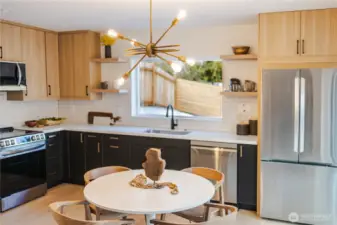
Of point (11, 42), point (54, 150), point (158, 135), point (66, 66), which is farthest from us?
point (66, 66)

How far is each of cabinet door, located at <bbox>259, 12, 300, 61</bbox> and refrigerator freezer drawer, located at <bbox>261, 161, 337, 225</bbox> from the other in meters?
1.21

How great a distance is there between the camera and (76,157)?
205 inches

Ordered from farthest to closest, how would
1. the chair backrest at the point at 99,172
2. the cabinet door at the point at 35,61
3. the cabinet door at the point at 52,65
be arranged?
the cabinet door at the point at 52,65 < the cabinet door at the point at 35,61 < the chair backrest at the point at 99,172

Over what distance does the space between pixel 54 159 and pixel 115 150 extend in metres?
0.93

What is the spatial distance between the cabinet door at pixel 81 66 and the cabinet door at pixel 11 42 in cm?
85

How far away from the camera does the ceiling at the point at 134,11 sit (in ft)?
11.4

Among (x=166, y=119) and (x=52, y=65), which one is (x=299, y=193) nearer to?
(x=166, y=119)

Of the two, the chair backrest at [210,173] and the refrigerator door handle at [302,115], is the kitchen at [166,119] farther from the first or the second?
the chair backrest at [210,173]

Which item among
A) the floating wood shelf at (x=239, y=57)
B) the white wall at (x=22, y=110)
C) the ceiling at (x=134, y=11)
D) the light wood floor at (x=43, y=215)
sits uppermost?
the ceiling at (x=134, y=11)

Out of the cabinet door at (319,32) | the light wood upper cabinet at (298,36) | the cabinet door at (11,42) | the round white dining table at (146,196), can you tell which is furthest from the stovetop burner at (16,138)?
the cabinet door at (319,32)

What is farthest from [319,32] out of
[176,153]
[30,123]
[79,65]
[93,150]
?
[30,123]

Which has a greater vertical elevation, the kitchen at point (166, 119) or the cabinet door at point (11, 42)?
the cabinet door at point (11, 42)

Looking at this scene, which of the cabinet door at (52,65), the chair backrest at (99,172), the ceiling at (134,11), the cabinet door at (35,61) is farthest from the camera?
the cabinet door at (52,65)

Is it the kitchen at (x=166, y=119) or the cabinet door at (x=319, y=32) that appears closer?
the cabinet door at (x=319, y=32)
